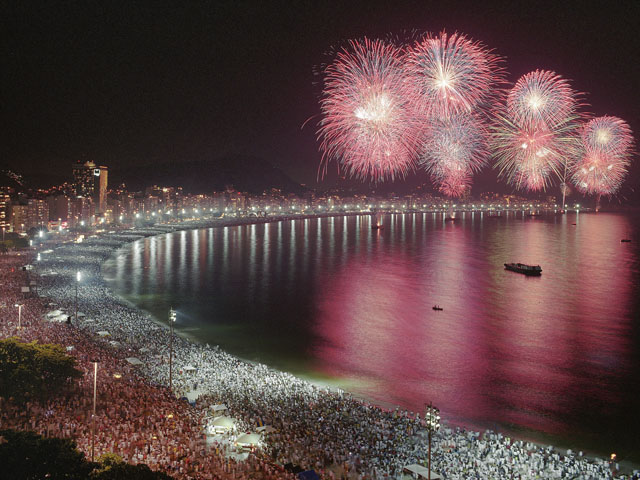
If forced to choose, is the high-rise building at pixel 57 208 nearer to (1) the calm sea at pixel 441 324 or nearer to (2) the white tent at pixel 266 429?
(1) the calm sea at pixel 441 324

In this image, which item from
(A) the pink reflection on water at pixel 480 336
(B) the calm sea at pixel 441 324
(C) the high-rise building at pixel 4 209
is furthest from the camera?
(C) the high-rise building at pixel 4 209

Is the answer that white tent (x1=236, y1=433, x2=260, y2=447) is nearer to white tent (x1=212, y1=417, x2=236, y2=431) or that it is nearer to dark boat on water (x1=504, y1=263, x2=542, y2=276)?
white tent (x1=212, y1=417, x2=236, y2=431)

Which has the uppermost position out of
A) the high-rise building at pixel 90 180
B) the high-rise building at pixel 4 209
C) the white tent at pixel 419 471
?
the high-rise building at pixel 90 180

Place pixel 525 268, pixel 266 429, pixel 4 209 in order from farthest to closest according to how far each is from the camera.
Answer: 1. pixel 4 209
2. pixel 525 268
3. pixel 266 429

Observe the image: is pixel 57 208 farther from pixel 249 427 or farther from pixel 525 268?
pixel 249 427

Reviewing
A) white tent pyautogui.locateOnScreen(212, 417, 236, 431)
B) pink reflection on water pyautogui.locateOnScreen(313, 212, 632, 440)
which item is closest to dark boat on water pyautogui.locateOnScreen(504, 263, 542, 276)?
pink reflection on water pyautogui.locateOnScreen(313, 212, 632, 440)

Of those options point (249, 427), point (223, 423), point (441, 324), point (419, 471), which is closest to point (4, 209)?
point (441, 324)

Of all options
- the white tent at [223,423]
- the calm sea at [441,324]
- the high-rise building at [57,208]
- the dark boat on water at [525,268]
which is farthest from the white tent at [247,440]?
the high-rise building at [57,208]
